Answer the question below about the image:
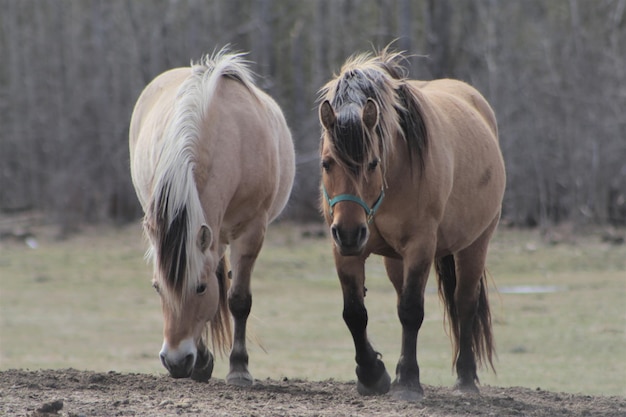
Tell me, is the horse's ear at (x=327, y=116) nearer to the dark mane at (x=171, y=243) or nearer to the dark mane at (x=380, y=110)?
the dark mane at (x=380, y=110)

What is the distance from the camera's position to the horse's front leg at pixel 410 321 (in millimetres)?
5418

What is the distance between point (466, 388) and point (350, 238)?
194 centimetres

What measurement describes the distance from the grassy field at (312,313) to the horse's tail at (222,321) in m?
0.20

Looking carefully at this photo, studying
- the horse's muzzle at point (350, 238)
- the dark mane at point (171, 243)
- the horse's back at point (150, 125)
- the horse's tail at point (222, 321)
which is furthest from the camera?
the horse's tail at point (222, 321)

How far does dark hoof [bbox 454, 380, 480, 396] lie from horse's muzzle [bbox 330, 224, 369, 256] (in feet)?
5.90

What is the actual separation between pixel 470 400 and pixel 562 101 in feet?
52.6

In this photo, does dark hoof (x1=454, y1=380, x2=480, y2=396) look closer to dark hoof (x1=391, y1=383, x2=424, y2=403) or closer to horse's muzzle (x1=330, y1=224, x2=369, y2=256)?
dark hoof (x1=391, y1=383, x2=424, y2=403)

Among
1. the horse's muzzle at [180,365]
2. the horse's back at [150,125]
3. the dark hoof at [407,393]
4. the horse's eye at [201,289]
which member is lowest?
the dark hoof at [407,393]

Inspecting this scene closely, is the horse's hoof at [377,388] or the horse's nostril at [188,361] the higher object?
the horse's nostril at [188,361]

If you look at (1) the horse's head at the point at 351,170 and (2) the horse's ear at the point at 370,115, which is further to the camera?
(2) the horse's ear at the point at 370,115

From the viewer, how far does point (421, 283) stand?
5.43 metres

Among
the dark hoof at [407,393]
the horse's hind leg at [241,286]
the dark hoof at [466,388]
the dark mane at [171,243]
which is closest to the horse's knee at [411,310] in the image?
the dark hoof at [407,393]

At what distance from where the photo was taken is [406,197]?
5.41m

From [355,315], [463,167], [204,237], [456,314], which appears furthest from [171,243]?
[456,314]
